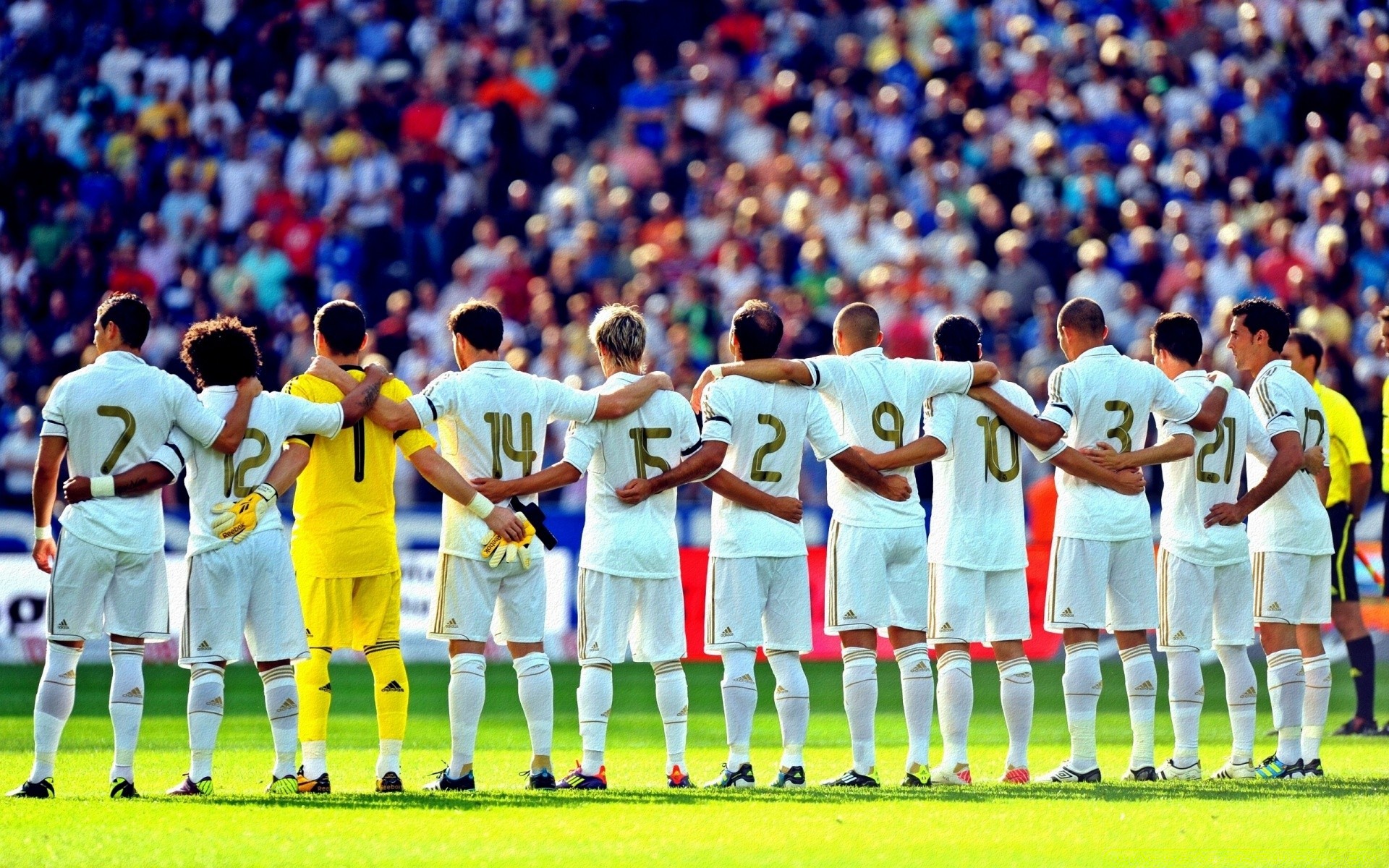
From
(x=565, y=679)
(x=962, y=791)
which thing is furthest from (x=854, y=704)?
(x=565, y=679)

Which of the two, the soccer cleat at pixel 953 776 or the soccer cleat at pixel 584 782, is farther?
the soccer cleat at pixel 953 776

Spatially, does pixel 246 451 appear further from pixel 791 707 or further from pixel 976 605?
pixel 976 605

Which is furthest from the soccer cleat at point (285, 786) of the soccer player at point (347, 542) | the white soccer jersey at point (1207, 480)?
the white soccer jersey at point (1207, 480)

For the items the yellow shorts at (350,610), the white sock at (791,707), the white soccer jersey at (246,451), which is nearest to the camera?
the white soccer jersey at (246,451)

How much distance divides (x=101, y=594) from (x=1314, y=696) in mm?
6517

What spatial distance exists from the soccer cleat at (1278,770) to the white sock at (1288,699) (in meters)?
0.02

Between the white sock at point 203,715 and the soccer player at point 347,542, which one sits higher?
the soccer player at point 347,542

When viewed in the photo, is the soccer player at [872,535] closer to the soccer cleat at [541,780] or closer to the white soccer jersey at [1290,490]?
the soccer cleat at [541,780]

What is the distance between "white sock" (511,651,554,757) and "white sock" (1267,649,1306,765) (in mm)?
3932

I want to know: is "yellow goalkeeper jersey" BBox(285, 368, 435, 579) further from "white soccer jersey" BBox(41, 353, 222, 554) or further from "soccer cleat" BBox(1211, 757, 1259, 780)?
"soccer cleat" BBox(1211, 757, 1259, 780)

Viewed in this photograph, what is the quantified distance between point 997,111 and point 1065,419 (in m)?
13.0

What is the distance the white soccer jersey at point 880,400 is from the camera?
10.1 m

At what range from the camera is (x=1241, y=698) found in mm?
10414

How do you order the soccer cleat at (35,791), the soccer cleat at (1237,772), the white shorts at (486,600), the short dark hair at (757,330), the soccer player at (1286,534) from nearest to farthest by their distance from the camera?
the soccer cleat at (35,791) → the white shorts at (486,600) → the short dark hair at (757,330) → the soccer cleat at (1237,772) → the soccer player at (1286,534)
